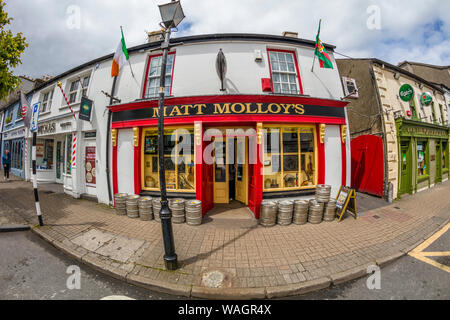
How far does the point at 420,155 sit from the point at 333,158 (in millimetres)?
8768

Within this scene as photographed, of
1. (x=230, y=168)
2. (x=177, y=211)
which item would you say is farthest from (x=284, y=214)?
(x=177, y=211)

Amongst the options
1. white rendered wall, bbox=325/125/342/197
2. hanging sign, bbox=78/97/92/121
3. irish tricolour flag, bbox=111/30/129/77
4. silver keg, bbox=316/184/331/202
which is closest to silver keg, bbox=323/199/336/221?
silver keg, bbox=316/184/331/202

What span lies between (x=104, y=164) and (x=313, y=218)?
846cm

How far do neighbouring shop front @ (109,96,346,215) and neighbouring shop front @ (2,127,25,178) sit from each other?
13416mm

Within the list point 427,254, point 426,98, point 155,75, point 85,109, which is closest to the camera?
point 427,254

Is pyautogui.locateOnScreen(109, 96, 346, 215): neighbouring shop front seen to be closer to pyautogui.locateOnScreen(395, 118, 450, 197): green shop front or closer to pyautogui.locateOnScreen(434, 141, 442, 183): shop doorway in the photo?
pyautogui.locateOnScreen(395, 118, 450, 197): green shop front

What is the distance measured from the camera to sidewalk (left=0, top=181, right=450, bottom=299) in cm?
308

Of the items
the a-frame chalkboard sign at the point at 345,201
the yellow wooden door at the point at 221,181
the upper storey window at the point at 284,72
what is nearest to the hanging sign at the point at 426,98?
the upper storey window at the point at 284,72

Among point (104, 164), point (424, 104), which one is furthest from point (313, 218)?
point (424, 104)

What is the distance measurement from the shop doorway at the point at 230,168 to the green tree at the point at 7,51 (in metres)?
8.93

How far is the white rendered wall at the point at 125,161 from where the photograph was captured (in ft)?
21.7

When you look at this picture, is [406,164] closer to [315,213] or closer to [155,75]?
[315,213]

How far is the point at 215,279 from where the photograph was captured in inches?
123

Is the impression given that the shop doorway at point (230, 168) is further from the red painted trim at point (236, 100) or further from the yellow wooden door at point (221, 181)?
the red painted trim at point (236, 100)
